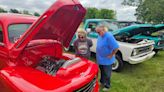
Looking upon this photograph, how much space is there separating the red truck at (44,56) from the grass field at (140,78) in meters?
2.11

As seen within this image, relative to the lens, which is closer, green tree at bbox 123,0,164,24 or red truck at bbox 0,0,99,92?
red truck at bbox 0,0,99,92

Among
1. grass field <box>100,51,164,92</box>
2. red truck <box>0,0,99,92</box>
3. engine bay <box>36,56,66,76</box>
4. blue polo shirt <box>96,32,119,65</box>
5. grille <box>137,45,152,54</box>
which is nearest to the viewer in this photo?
red truck <box>0,0,99,92</box>

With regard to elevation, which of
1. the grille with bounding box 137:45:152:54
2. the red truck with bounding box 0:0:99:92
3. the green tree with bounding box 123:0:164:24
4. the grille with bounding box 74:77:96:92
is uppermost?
the red truck with bounding box 0:0:99:92

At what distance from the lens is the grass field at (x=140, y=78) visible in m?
5.79

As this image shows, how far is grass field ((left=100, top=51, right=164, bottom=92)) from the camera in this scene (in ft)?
19.0

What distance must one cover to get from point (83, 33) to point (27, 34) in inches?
87.1

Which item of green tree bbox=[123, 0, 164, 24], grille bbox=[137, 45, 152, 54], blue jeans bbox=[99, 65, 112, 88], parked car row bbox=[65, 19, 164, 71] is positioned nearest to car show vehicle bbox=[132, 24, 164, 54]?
parked car row bbox=[65, 19, 164, 71]

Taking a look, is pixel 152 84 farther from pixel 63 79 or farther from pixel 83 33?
pixel 63 79

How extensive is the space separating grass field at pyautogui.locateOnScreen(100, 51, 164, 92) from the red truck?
2113mm

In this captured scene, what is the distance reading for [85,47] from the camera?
5.21m

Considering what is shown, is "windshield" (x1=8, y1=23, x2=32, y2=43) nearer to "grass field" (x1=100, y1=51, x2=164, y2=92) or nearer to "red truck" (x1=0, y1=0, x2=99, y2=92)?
"red truck" (x1=0, y1=0, x2=99, y2=92)

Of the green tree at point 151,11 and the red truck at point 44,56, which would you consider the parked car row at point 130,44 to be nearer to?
the red truck at point 44,56

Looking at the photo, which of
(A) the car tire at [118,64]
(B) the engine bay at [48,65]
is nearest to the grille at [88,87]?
(B) the engine bay at [48,65]

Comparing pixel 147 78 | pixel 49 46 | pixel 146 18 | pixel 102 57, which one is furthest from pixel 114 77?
pixel 146 18
